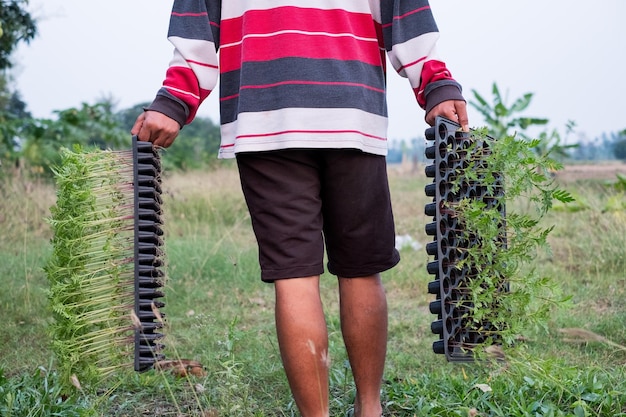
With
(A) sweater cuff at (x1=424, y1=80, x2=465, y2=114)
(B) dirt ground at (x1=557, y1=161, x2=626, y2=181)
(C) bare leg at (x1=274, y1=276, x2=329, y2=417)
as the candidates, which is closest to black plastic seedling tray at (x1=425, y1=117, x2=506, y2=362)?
(A) sweater cuff at (x1=424, y1=80, x2=465, y2=114)

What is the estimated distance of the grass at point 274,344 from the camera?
2.33 meters

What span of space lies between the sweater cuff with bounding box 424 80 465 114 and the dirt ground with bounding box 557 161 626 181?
315 inches

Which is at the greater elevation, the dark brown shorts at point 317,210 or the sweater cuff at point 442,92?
the sweater cuff at point 442,92

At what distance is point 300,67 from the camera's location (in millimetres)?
2172

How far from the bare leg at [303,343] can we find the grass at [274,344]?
0.53 ft

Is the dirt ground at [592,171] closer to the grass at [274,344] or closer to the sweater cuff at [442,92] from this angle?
the grass at [274,344]

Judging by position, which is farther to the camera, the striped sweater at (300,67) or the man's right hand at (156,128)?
the man's right hand at (156,128)

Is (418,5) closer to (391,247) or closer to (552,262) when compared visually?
(391,247)

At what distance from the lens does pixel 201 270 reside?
5457mm

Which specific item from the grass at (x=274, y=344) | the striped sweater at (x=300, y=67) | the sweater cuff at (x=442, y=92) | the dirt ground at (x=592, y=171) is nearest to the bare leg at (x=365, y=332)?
the grass at (x=274, y=344)

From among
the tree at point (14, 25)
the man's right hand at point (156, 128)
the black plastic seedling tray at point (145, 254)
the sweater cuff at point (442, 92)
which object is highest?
the tree at point (14, 25)

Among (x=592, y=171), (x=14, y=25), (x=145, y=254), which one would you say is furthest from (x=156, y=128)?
(x=592, y=171)

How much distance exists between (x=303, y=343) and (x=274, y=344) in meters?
1.55

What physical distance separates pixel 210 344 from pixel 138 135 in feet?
5.27
